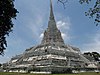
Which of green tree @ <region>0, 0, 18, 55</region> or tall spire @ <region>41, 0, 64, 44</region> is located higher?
tall spire @ <region>41, 0, 64, 44</region>

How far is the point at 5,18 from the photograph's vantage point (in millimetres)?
27859

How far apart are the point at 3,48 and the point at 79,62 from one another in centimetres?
7449

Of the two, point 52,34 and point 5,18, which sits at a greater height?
point 52,34

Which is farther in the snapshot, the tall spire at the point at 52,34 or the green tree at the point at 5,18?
the tall spire at the point at 52,34

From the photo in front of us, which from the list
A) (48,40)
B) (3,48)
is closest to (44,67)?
(48,40)

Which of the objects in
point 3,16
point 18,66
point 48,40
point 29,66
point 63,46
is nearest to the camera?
point 3,16

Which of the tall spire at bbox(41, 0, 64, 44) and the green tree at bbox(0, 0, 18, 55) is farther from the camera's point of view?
the tall spire at bbox(41, 0, 64, 44)

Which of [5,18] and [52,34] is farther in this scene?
[52,34]

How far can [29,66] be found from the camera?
92.0 meters

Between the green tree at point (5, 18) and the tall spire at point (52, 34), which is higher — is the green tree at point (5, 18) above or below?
below

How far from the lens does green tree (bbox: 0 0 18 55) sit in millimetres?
27250

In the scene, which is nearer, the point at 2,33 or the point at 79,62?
the point at 2,33

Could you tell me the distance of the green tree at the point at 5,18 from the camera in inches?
1073

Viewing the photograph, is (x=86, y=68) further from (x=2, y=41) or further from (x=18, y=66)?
(x=2, y=41)
